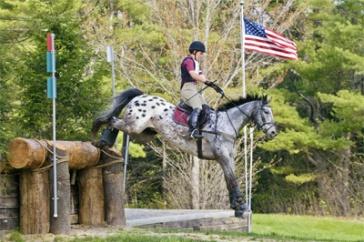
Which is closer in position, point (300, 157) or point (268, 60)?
point (268, 60)

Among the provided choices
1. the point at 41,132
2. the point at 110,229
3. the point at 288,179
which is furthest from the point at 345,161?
the point at 110,229

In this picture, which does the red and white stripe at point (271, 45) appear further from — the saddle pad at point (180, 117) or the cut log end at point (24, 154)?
the cut log end at point (24, 154)

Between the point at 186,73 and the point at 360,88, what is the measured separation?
526 inches

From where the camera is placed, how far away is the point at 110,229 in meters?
10.0

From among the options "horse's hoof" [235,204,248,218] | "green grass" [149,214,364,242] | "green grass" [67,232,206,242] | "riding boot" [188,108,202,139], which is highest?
"riding boot" [188,108,202,139]

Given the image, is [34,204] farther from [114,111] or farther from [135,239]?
[114,111]

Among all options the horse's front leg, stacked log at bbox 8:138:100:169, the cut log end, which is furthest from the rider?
the cut log end

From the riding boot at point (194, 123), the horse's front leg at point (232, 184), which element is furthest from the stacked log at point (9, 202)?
the horse's front leg at point (232, 184)

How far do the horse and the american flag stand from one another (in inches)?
128

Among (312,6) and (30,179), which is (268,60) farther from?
(30,179)

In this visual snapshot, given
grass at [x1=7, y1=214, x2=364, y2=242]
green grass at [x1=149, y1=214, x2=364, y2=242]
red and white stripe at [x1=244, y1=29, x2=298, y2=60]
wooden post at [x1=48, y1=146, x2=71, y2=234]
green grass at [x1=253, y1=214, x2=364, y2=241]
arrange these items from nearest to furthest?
grass at [x1=7, y1=214, x2=364, y2=242] < wooden post at [x1=48, y1=146, x2=71, y2=234] < red and white stripe at [x1=244, y1=29, x2=298, y2=60] < green grass at [x1=149, y1=214, x2=364, y2=242] < green grass at [x1=253, y1=214, x2=364, y2=241]

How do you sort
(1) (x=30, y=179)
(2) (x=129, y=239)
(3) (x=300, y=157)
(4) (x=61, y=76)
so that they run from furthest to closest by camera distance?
1. (3) (x=300, y=157)
2. (4) (x=61, y=76)
3. (1) (x=30, y=179)
4. (2) (x=129, y=239)

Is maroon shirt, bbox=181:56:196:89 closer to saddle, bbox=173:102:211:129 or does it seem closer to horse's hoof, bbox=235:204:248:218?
saddle, bbox=173:102:211:129

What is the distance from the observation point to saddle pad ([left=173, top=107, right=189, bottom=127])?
440 inches
